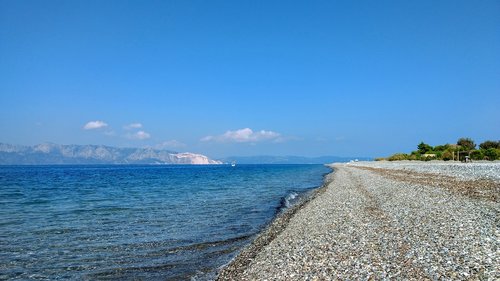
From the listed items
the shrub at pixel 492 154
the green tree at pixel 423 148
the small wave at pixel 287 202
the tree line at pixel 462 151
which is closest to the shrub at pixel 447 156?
the tree line at pixel 462 151

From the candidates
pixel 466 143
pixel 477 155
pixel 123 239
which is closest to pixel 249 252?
pixel 123 239

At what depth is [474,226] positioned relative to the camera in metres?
12.3

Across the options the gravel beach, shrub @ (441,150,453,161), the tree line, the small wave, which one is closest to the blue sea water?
the small wave

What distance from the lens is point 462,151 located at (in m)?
64.1

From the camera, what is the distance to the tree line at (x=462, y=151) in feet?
200

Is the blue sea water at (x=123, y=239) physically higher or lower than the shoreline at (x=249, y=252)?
lower

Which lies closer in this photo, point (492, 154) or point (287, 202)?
point (287, 202)

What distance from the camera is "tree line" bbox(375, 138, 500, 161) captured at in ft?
200

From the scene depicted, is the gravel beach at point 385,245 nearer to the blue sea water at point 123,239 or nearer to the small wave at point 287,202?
the blue sea water at point 123,239

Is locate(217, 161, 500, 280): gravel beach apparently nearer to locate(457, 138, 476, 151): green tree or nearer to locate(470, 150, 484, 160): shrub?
locate(470, 150, 484, 160): shrub

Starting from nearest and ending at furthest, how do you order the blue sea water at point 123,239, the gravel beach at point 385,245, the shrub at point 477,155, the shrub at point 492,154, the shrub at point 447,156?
the gravel beach at point 385,245, the blue sea water at point 123,239, the shrub at point 492,154, the shrub at point 477,155, the shrub at point 447,156

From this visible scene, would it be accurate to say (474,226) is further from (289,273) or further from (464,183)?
(464,183)

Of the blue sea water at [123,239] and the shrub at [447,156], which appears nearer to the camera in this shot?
the blue sea water at [123,239]

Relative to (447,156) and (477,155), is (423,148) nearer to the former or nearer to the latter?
(447,156)
